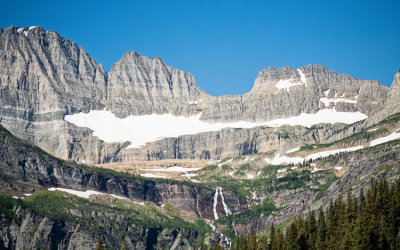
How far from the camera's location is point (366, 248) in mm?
171000

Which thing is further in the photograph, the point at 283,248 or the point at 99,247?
the point at 283,248

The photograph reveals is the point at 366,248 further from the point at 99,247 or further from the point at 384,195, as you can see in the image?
the point at 99,247

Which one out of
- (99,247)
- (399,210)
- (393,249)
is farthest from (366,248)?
(99,247)

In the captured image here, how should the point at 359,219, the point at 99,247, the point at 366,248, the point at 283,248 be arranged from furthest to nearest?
the point at 283,248, the point at 359,219, the point at 366,248, the point at 99,247

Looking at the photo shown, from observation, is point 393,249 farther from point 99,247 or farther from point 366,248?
point 99,247

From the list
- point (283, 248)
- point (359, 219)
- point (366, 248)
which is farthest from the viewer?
point (283, 248)

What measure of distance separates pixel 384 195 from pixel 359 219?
14493 millimetres

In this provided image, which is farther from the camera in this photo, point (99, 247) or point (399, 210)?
point (399, 210)

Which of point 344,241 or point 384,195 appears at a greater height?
point 384,195

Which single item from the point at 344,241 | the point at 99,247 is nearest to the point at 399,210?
the point at 344,241

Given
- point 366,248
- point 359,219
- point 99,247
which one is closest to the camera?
point 99,247

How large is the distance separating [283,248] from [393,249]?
3069 centimetres

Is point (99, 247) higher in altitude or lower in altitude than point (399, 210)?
lower

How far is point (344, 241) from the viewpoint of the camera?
178m
